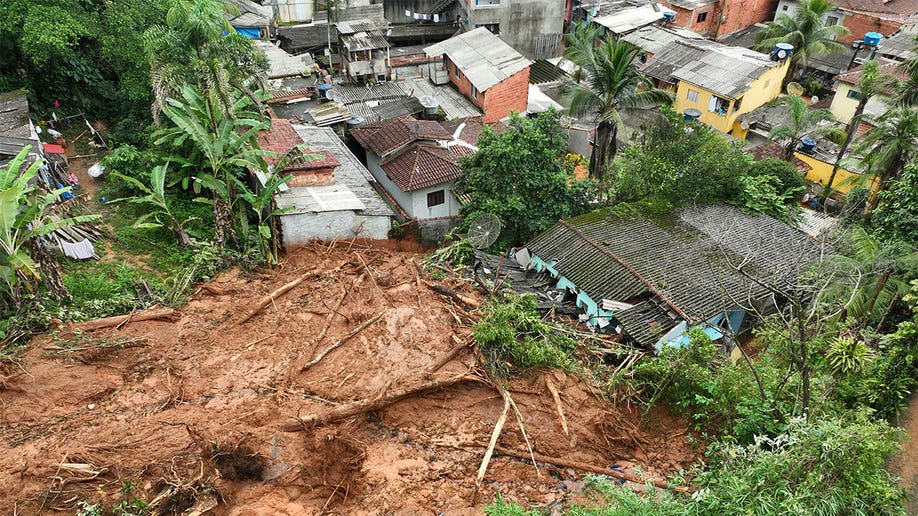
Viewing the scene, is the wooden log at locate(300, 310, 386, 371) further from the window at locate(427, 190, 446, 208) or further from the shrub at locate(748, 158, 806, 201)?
the shrub at locate(748, 158, 806, 201)

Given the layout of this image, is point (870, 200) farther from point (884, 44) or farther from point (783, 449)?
point (884, 44)

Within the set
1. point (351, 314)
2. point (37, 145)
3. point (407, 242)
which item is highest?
point (37, 145)

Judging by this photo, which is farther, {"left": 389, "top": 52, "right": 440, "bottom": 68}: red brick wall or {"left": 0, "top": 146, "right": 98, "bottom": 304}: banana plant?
{"left": 389, "top": 52, "right": 440, "bottom": 68}: red brick wall

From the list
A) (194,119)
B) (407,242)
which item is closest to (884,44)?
(407,242)

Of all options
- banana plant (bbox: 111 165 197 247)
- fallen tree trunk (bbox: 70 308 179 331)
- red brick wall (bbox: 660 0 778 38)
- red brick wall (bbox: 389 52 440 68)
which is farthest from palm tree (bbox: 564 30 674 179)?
red brick wall (bbox: 660 0 778 38)

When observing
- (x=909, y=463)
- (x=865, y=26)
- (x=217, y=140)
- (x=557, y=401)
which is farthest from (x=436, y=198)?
(x=865, y=26)

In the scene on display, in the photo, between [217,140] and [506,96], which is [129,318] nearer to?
[217,140]
